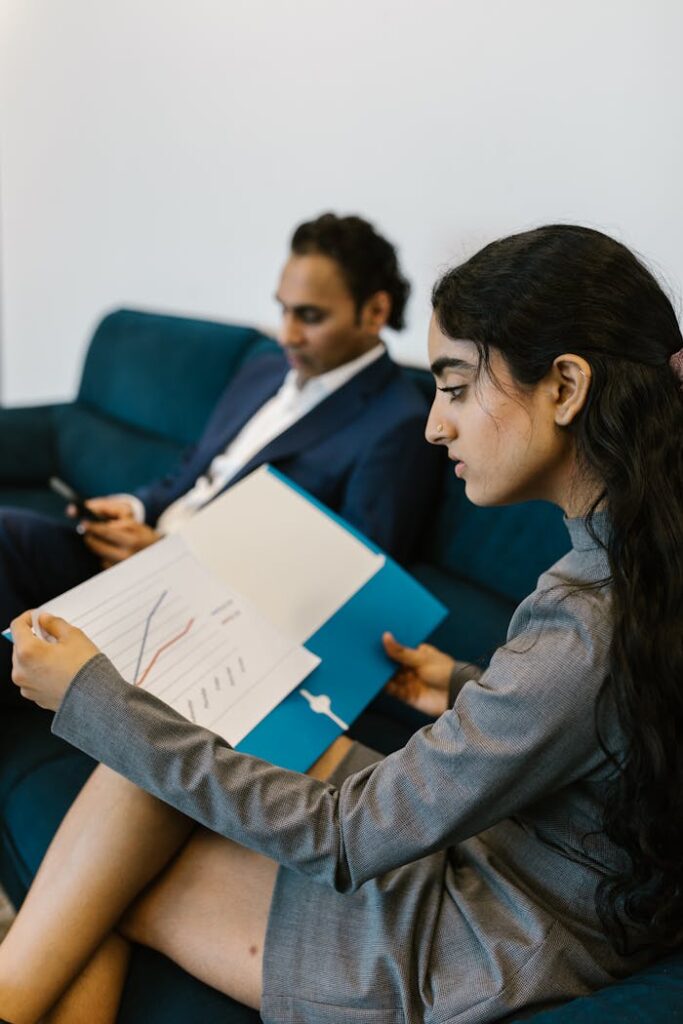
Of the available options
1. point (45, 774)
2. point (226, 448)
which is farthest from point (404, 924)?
point (226, 448)

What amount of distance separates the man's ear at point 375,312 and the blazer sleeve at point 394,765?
105 centimetres

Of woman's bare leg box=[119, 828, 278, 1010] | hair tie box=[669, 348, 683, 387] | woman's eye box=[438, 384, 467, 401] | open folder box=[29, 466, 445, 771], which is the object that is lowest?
woman's bare leg box=[119, 828, 278, 1010]

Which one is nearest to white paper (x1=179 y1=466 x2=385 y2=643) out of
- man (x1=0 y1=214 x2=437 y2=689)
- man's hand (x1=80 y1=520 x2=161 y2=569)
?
man (x1=0 y1=214 x2=437 y2=689)

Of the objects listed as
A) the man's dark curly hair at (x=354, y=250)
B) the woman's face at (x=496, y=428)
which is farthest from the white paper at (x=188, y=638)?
the man's dark curly hair at (x=354, y=250)

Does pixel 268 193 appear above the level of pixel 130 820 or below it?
above

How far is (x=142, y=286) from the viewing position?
2.86 metres

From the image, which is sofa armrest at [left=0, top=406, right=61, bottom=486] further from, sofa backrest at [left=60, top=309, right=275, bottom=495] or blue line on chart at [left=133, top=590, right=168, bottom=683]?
blue line on chart at [left=133, top=590, right=168, bottom=683]

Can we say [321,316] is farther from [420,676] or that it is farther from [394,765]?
[394,765]

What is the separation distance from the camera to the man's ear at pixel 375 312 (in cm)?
174

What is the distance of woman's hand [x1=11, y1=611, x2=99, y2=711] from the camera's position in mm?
846

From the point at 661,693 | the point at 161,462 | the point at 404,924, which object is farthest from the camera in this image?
the point at 161,462

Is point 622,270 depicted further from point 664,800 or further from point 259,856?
point 259,856

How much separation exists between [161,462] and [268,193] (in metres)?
0.74

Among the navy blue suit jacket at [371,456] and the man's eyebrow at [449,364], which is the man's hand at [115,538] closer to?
the navy blue suit jacket at [371,456]
